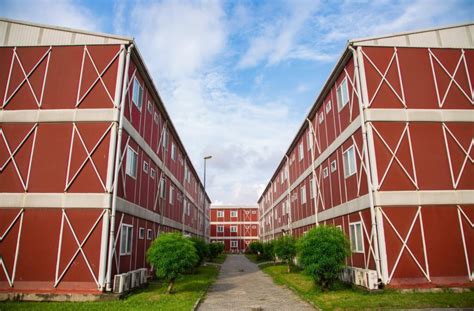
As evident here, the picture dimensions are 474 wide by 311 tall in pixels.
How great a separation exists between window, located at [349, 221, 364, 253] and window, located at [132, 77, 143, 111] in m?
12.5

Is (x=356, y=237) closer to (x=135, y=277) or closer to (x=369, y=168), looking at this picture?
(x=369, y=168)

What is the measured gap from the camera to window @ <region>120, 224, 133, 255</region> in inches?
621

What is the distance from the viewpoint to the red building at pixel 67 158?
13914 mm

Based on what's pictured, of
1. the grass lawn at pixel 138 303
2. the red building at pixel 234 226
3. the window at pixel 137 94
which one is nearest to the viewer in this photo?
the grass lawn at pixel 138 303

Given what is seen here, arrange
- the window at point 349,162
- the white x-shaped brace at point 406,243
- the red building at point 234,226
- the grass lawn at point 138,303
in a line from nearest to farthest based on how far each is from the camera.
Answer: the grass lawn at point 138,303 → the white x-shaped brace at point 406,243 → the window at point 349,162 → the red building at point 234,226

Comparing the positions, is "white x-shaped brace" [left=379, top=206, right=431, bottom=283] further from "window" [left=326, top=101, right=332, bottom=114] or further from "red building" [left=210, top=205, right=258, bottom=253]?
"red building" [left=210, top=205, right=258, bottom=253]

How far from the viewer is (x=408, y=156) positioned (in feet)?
50.1

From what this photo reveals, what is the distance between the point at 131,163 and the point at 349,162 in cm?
1094

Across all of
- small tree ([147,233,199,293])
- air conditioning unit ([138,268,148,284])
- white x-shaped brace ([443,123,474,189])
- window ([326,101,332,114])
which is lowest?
air conditioning unit ([138,268,148,284])

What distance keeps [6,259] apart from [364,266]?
15.0 m

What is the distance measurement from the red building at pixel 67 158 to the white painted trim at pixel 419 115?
11.4m

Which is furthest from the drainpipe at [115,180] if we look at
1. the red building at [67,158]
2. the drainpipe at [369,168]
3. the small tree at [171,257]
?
the drainpipe at [369,168]

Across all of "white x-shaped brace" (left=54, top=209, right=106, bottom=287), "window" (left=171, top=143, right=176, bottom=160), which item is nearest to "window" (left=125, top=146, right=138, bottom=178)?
"white x-shaped brace" (left=54, top=209, right=106, bottom=287)

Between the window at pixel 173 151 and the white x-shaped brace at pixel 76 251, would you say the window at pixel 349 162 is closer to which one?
the white x-shaped brace at pixel 76 251
